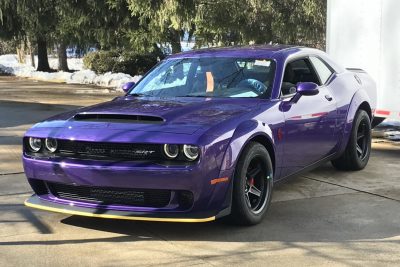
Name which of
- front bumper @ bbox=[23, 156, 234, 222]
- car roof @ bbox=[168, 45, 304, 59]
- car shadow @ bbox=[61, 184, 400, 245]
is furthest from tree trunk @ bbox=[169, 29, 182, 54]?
front bumper @ bbox=[23, 156, 234, 222]

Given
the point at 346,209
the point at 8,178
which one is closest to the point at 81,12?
the point at 8,178

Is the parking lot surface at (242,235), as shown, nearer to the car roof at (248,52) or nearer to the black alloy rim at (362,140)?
the black alloy rim at (362,140)

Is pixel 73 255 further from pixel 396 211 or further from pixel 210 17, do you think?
pixel 210 17

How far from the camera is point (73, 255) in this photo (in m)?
4.38

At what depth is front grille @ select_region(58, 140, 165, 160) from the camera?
14.8ft

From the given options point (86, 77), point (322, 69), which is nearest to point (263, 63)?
point (322, 69)

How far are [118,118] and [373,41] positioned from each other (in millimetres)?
5288

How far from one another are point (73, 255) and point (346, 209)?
2.78 meters

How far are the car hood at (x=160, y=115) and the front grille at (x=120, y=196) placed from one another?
0.51m

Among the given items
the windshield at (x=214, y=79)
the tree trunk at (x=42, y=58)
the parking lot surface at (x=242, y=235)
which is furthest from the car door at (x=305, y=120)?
the tree trunk at (x=42, y=58)

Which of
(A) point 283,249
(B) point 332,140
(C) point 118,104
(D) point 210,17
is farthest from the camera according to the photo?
(D) point 210,17

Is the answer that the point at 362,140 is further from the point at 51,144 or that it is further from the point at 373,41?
the point at 51,144

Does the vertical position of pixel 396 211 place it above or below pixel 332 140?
below

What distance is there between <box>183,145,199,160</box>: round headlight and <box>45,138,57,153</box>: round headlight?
121cm
